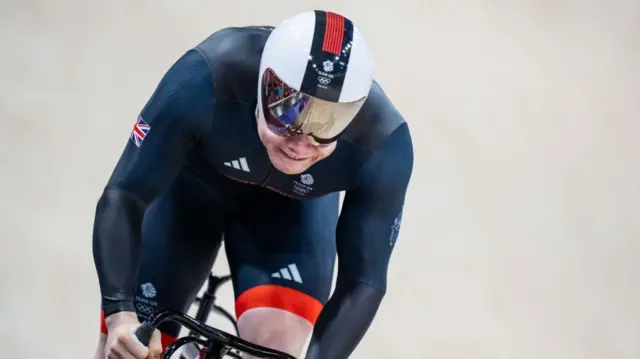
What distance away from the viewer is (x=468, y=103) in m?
5.90

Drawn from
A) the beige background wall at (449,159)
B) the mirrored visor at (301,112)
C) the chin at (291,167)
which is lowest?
the beige background wall at (449,159)

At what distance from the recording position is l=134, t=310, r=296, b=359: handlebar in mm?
2479

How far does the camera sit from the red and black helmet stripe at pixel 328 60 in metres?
2.52

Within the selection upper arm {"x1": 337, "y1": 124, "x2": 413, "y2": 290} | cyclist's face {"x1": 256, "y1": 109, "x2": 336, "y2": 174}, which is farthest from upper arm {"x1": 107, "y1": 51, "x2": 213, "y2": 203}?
upper arm {"x1": 337, "y1": 124, "x2": 413, "y2": 290}

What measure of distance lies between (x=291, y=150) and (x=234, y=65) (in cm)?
32

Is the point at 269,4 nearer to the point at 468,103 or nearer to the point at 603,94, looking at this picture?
the point at 468,103

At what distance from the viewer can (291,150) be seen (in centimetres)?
262

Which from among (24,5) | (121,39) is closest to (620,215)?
(121,39)

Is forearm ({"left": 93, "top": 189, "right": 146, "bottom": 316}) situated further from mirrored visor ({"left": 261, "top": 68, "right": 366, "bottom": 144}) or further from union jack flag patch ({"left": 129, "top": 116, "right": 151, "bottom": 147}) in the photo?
mirrored visor ({"left": 261, "top": 68, "right": 366, "bottom": 144})

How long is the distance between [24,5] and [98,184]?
153 cm

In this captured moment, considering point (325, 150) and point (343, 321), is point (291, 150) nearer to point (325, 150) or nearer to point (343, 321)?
point (325, 150)

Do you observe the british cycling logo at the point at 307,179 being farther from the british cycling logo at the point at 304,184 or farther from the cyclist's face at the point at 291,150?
the cyclist's face at the point at 291,150

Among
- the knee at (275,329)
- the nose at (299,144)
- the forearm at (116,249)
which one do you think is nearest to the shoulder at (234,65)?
the nose at (299,144)

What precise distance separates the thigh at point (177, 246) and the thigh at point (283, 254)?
0.07 m
